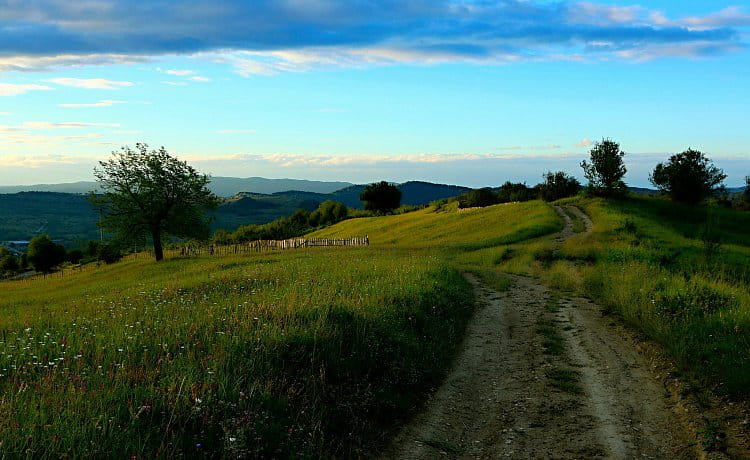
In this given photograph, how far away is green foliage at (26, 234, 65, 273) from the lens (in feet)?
391

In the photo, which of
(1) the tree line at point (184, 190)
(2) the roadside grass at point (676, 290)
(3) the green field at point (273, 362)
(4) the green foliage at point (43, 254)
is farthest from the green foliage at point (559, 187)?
(4) the green foliage at point (43, 254)

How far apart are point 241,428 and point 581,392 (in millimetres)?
6042

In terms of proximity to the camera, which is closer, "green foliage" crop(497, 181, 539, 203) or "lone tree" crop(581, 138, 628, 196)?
"lone tree" crop(581, 138, 628, 196)

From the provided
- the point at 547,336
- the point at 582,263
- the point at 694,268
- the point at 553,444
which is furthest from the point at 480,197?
the point at 553,444

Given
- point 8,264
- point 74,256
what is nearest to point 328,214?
point 74,256

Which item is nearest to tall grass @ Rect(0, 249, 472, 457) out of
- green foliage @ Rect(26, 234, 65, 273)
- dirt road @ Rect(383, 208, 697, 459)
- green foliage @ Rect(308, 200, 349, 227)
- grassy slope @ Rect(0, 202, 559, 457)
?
grassy slope @ Rect(0, 202, 559, 457)

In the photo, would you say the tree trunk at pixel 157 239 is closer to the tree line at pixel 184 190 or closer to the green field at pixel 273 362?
the tree line at pixel 184 190

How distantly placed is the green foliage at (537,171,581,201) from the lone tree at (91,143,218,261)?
44.0m

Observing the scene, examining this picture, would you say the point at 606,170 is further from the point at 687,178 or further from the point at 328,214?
the point at 328,214

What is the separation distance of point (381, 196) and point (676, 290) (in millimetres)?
99586

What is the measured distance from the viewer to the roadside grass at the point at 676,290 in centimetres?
1012

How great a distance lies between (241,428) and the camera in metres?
6.03

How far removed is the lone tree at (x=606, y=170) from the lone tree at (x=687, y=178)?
4.92 metres

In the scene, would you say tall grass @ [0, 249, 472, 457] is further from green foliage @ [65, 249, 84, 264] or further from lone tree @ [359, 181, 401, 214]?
green foliage @ [65, 249, 84, 264]
